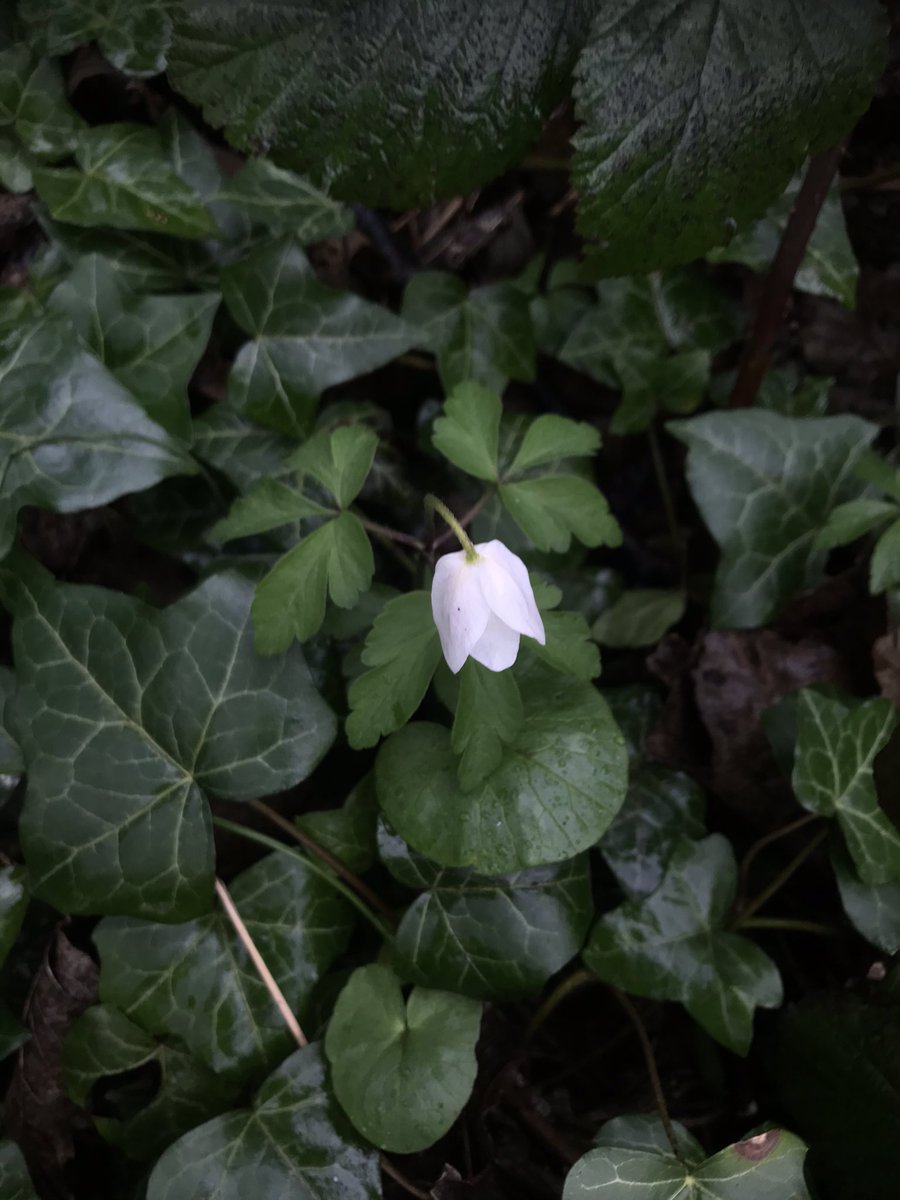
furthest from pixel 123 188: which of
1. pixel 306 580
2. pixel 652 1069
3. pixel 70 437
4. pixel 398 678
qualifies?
pixel 652 1069

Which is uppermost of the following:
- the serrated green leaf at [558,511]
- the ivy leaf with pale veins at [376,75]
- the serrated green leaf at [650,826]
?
the ivy leaf with pale veins at [376,75]

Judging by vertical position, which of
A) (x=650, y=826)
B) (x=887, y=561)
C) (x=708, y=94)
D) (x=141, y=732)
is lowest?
(x=650, y=826)

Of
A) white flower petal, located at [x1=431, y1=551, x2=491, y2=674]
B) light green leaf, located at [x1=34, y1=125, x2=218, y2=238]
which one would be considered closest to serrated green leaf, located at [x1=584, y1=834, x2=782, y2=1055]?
white flower petal, located at [x1=431, y1=551, x2=491, y2=674]

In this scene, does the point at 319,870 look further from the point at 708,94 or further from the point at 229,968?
the point at 708,94

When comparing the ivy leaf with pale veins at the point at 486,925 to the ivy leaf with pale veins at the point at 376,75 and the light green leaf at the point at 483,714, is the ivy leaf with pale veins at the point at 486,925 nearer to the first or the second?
the light green leaf at the point at 483,714

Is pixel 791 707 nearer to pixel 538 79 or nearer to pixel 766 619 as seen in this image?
pixel 766 619

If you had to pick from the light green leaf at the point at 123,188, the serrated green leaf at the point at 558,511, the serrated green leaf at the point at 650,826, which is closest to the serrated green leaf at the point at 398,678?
the serrated green leaf at the point at 558,511
